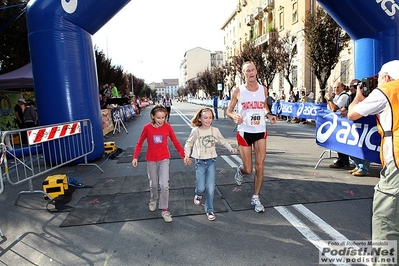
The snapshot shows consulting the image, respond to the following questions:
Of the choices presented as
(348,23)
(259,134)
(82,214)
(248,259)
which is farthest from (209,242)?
(348,23)

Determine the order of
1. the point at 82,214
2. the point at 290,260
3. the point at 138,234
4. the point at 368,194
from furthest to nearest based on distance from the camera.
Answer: the point at 368,194, the point at 82,214, the point at 138,234, the point at 290,260

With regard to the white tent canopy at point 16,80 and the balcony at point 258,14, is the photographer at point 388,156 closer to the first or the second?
the white tent canopy at point 16,80

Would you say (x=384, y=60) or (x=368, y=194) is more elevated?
(x=384, y=60)

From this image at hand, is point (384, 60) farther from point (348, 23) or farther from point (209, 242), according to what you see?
point (209, 242)

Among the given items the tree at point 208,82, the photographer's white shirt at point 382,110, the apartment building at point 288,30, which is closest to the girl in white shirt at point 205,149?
the photographer's white shirt at point 382,110

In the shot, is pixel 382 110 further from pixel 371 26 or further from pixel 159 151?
pixel 371 26

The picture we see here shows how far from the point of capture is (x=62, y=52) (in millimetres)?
7246

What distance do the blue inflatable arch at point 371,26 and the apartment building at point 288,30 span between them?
8712 millimetres

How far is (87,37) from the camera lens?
780 cm

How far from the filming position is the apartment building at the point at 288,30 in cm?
2398

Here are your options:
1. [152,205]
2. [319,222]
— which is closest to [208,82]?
[152,205]

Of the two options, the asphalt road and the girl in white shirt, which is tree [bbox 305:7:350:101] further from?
the girl in white shirt

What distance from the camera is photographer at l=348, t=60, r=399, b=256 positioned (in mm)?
2254

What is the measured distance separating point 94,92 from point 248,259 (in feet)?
21.4
